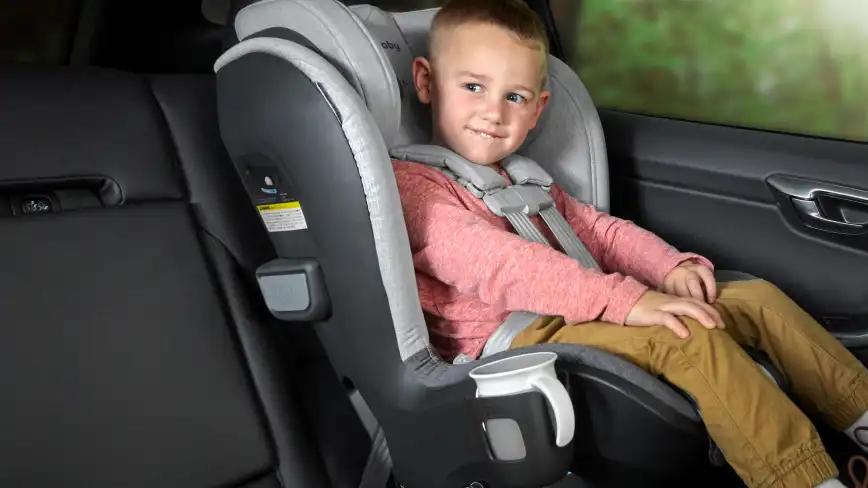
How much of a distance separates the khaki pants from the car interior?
5cm

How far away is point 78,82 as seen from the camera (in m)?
1.23

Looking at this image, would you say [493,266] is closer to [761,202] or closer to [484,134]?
[484,134]

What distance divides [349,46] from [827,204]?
878mm

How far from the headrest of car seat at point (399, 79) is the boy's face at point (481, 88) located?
6cm

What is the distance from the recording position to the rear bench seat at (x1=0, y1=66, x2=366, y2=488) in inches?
41.6

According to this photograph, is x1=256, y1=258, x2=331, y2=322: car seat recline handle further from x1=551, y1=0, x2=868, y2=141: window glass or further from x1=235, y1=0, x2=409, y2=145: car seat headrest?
x1=551, y1=0, x2=868, y2=141: window glass

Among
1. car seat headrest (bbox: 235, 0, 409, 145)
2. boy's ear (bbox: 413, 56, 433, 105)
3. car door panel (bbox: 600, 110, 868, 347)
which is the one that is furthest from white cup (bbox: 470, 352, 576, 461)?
car door panel (bbox: 600, 110, 868, 347)

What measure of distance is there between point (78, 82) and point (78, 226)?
25 cm

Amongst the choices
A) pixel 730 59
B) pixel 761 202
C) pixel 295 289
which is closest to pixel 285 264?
pixel 295 289

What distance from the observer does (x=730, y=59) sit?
1.76 metres

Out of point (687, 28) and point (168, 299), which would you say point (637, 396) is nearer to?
point (168, 299)

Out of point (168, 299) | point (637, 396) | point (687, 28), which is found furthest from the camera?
point (687, 28)

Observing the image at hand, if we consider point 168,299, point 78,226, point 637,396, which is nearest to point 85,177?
point 78,226

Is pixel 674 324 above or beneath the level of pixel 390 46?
beneath
